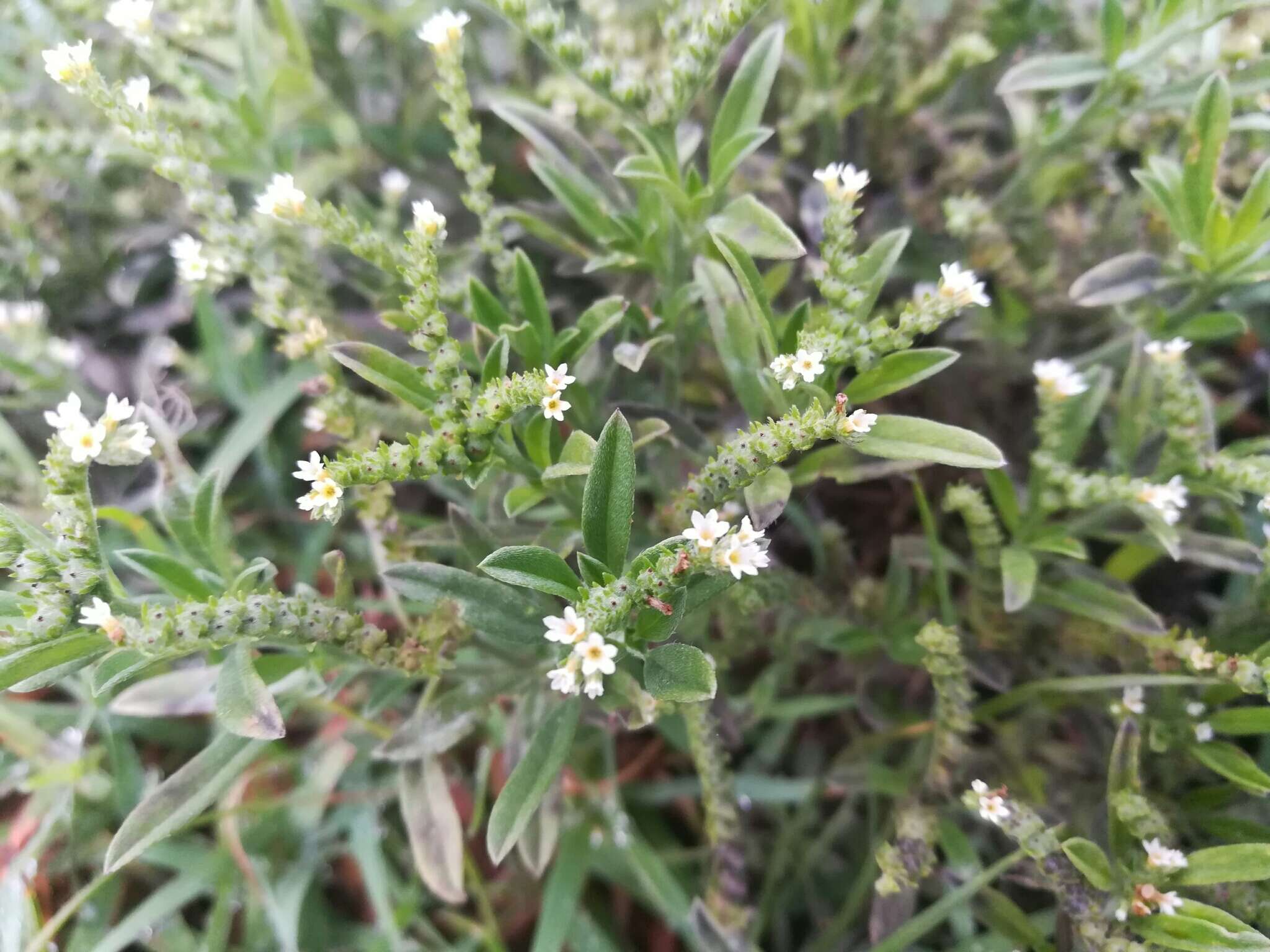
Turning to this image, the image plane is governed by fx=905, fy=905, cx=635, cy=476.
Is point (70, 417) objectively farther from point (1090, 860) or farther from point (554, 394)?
point (1090, 860)

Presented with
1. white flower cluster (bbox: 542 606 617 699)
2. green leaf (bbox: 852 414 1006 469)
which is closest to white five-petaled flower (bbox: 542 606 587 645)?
white flower cluster (bbox: 542 606 617 699)

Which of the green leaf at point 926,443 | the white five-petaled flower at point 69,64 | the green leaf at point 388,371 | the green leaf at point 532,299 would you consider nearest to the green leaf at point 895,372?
the green leaf at point 926,443

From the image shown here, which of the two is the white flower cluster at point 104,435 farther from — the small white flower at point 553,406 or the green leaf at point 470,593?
the small white flower at point 553,406

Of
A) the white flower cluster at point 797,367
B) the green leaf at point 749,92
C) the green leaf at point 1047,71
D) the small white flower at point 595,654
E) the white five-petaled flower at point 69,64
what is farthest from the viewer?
the green leaf at point 1047,71

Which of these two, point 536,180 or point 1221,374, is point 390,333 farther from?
point 1221,374

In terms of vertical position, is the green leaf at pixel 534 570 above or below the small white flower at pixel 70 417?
below

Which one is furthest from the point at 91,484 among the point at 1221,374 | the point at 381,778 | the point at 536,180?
the point at 1221,374

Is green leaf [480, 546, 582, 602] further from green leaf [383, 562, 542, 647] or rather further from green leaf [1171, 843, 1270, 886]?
green leaf [1171, 843, 1270, 886]

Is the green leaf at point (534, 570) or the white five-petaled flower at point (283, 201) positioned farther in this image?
the white five-petaled flower at point (283, 201)
